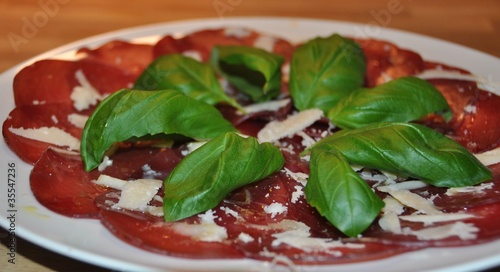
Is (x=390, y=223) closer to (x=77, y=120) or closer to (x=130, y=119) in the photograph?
(x=130, y=119)

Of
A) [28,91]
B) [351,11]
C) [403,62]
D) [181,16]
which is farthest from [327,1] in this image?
[28,91]

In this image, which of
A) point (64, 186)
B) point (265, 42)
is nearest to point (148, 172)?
point (64, 186)

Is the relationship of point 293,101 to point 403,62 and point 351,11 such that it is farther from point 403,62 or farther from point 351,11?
point 351,11

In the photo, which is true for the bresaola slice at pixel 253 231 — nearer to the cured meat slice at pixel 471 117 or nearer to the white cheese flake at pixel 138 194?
the white cheese flake at pixel 138 194

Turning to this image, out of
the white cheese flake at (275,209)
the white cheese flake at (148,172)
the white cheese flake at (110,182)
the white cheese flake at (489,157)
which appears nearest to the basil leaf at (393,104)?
the white cheese flake at (489,157)

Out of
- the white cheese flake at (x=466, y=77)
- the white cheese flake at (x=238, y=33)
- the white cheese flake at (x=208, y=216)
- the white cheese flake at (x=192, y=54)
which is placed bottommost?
the white cheese flake at (x=208, y=216)
